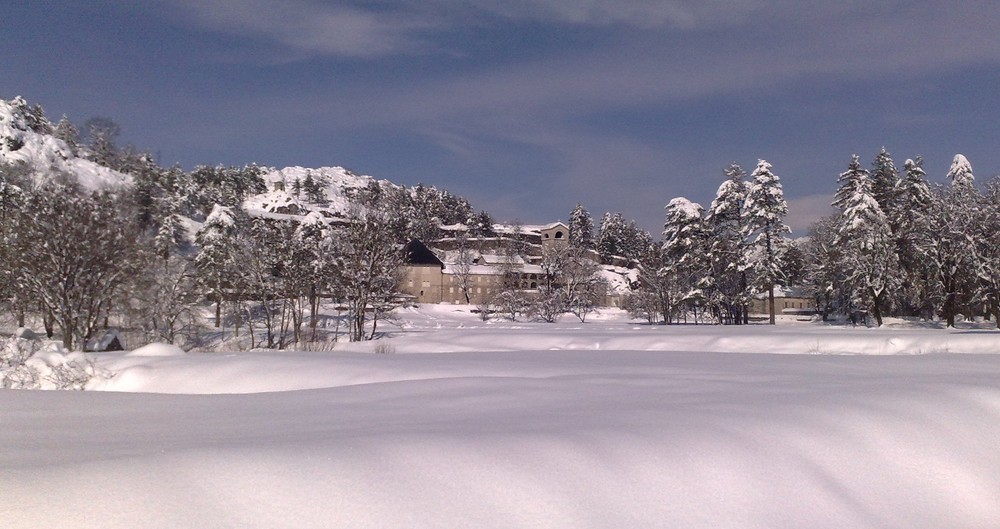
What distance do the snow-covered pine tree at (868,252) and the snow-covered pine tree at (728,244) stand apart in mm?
7871

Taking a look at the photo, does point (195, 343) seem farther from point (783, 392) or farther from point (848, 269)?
point (848, 269)

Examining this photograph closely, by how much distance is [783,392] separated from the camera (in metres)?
8.23

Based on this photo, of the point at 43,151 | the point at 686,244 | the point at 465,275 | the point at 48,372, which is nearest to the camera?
the point at 48,372

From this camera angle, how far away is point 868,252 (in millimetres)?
47062

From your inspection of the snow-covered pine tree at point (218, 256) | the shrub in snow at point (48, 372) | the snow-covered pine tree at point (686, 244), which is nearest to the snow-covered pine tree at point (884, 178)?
the snow-covered pine tree at point (686, 244)

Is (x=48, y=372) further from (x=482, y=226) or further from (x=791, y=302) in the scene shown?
(x=482, y=226)

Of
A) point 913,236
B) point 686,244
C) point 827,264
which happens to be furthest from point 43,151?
point 913,236

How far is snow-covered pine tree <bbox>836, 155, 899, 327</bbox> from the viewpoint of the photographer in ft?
153

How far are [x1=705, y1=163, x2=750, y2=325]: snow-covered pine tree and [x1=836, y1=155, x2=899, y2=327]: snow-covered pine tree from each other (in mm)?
7871

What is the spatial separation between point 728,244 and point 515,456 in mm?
53357

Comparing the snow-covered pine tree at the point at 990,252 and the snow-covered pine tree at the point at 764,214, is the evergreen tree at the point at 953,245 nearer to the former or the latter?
the snow-covered pine tree at the point at 990,252

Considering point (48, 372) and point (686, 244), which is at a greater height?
point (686, 244)

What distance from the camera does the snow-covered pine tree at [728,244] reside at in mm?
54000

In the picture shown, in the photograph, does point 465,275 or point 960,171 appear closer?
point 960,171
